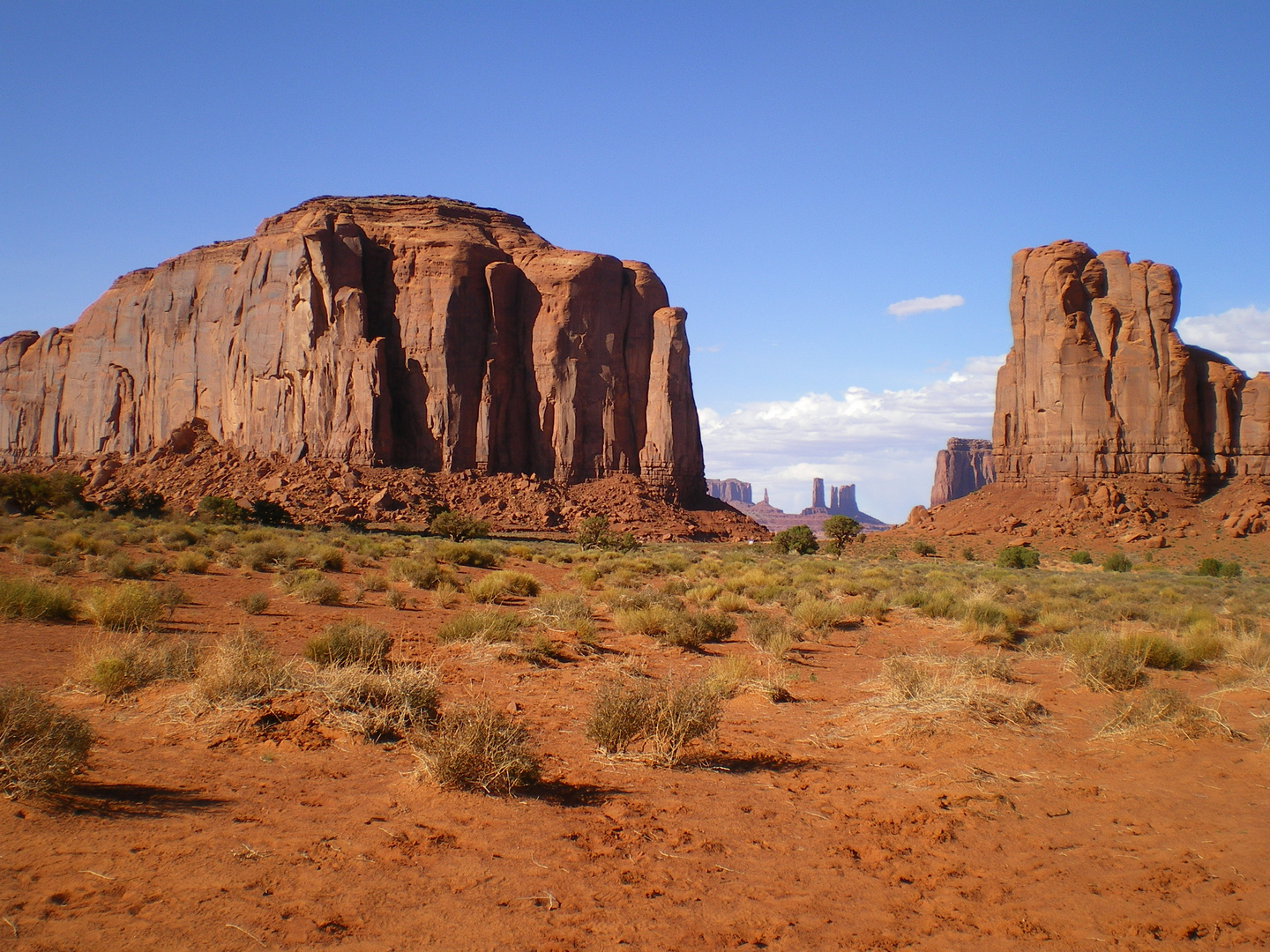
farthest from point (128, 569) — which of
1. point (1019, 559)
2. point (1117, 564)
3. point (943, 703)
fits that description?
point (1117, 564)

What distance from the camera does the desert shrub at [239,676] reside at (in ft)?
23.8

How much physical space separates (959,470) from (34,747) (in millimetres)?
147721

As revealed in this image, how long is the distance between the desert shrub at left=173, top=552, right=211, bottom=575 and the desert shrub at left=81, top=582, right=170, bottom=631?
5822mm

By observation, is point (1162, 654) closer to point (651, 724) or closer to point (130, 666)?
Result: point (651, 724)

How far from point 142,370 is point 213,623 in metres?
63.2

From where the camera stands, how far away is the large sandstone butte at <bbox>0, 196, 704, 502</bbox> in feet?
185

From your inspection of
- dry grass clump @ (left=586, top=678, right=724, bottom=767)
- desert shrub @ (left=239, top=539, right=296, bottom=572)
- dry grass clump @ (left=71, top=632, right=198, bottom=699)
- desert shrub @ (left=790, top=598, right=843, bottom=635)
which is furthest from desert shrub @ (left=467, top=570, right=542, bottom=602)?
dry grass clump @ (left=586, top=678, right=724, bottom=767)

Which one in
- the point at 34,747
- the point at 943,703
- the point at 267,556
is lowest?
the point at 943,703

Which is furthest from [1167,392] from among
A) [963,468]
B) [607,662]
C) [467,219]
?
[963,468]

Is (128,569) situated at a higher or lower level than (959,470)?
lower

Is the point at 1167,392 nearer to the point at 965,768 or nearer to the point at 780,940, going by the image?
the point at 965,768

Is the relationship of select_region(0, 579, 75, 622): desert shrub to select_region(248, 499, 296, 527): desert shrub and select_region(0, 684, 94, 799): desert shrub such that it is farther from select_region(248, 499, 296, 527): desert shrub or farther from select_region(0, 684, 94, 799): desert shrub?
select_region(248, 499, 296, 527): desert shrub

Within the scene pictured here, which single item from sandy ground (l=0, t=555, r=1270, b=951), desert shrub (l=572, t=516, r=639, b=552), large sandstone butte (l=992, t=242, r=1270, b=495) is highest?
large sandstone butte (l=992, t=242, r=1270, b=495)

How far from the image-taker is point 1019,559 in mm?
39719
